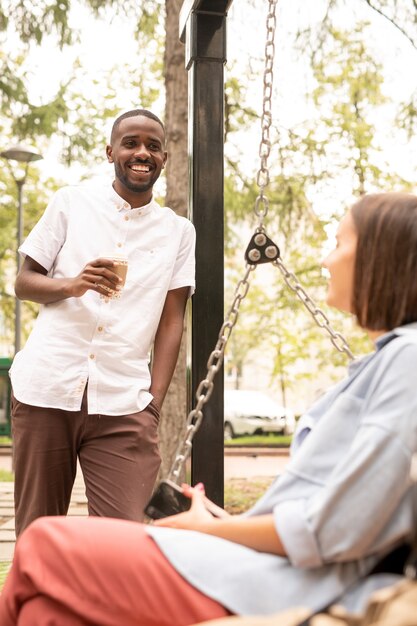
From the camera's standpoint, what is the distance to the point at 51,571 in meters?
1.69

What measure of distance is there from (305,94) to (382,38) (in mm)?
1081

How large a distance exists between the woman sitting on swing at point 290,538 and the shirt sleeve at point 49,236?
4.82 ft

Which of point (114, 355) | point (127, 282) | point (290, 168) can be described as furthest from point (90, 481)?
point (290, 168)

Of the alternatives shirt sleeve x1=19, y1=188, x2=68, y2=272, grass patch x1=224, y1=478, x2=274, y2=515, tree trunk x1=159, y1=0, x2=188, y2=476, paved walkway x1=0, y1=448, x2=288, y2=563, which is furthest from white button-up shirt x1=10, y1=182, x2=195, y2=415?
grass patch x1=224, y1=478, x2=274, y2=515

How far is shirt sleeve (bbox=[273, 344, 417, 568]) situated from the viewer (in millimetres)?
1579

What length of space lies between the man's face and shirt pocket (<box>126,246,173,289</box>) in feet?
0.75

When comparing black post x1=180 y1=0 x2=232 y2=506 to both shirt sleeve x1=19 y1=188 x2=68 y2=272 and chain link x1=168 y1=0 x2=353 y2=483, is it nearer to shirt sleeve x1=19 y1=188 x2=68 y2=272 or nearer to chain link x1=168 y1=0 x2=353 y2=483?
chain link x1=168 y1=0 x2=353 y2=483

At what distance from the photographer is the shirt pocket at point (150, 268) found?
10.3 feet

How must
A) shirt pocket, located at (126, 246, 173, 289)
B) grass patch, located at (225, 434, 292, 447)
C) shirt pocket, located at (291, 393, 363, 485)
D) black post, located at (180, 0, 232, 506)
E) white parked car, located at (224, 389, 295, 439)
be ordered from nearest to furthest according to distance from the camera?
1. shirt pocket, located at (291, 393, 363, 485)
2. shirt pocket, located at (126, 246, 173, 289)
3. black post, located at (180, 0, 232, 506)
4. grass patch, located at (225, 434, 292, 447)
5. white parked car, located at (224, 389, 295, 439)

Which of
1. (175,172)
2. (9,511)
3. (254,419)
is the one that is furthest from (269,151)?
(254,419)

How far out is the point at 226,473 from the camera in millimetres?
12828

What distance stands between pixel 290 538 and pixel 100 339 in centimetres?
156

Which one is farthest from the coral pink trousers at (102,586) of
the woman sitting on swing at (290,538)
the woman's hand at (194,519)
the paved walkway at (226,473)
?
the paved walkway at (226,473)

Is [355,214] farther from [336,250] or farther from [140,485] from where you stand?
[140,485]
